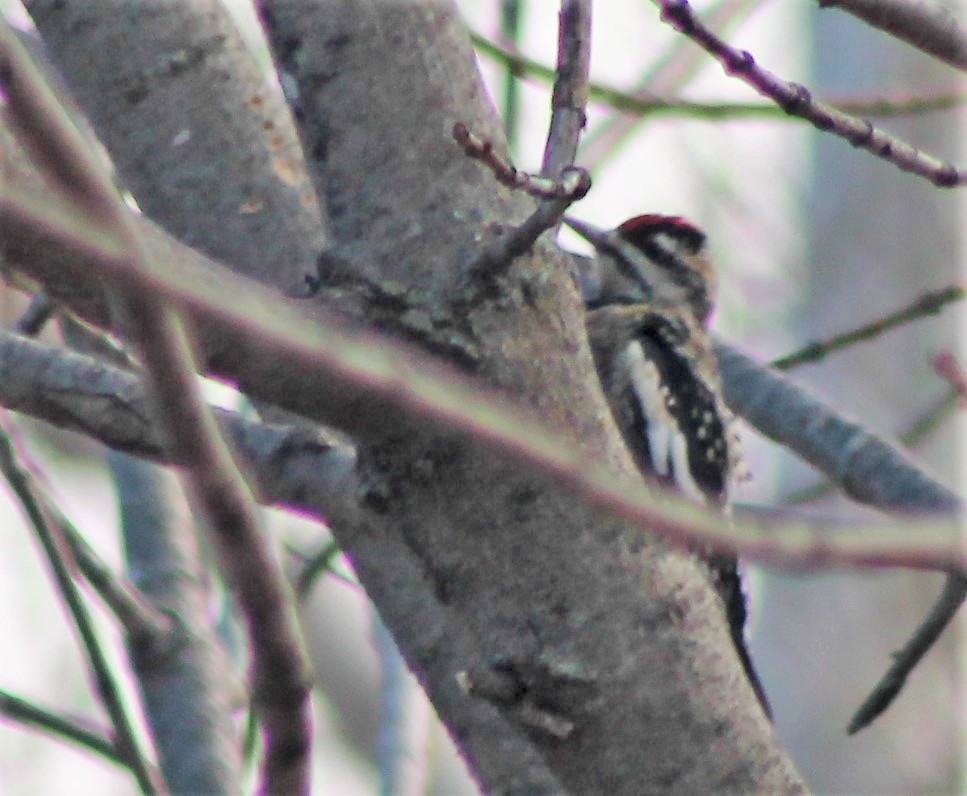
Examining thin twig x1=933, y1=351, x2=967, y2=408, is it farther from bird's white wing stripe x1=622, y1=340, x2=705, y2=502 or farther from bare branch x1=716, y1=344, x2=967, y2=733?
bird's white wing stripe x1=622, y1=340, x2=705, y2=502

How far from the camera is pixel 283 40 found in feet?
6.94

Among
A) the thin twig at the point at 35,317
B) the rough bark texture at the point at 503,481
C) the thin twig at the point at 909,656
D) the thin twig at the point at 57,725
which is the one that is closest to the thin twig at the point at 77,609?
the thin twig at the point at 57,725

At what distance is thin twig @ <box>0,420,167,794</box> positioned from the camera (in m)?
2.71

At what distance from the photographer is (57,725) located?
8.87 ft

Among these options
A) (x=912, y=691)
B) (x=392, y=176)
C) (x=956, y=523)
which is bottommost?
(x=956, y=523)

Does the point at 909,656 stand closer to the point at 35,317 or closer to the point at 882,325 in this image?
the point at 882,325

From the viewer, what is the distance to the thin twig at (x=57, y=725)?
104 inches

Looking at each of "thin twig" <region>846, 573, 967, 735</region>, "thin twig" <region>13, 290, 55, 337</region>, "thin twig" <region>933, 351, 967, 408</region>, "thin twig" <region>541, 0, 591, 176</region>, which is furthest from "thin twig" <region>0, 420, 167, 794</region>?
"thin twig" <region>933, 351, 967, 408</region>

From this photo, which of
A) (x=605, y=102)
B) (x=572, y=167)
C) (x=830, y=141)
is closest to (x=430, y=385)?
(x=572, y=167)

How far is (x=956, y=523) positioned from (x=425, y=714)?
2803mm

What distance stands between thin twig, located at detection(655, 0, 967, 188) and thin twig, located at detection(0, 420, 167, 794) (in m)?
1.35

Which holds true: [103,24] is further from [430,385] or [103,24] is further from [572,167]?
[430,385]

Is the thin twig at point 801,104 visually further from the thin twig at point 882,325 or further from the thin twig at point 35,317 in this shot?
the thin twig at point 35,317

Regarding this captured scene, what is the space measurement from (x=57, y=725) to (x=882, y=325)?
167cm
